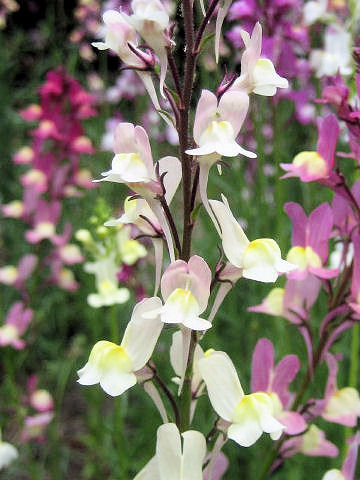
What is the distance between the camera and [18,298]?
310cm

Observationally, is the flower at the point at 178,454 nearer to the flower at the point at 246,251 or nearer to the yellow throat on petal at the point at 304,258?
the flower at the point at 246,251

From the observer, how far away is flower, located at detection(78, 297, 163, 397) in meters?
0.82

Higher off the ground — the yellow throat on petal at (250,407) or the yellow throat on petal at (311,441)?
the yellow throat on petal at (250,407)

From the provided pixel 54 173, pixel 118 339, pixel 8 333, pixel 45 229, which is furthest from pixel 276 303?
pixel 54 173

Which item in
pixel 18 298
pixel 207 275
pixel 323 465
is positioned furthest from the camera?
pixel 18 298

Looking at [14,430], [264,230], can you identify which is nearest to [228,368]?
[264,230]

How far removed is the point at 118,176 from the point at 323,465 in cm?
128

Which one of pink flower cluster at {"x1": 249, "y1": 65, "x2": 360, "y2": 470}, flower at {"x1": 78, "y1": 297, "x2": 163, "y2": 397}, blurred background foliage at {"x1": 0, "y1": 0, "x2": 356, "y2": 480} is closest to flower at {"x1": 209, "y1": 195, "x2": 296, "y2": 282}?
flower at {"x1": 78, "y1": 297, "x2": 163, "y2": 397}

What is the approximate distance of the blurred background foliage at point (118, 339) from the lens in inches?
72.5

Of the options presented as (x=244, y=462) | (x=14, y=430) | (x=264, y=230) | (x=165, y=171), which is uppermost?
(x=165, y=171)

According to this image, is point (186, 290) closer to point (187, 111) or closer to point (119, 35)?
point (187, 111)

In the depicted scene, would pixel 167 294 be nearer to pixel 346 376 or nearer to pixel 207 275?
pixel 207 275

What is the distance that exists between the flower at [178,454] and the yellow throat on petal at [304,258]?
35 centimetres

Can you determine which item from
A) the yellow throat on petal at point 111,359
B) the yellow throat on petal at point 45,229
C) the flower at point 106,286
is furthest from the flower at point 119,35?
the yellow throat on petal at point 45,229
